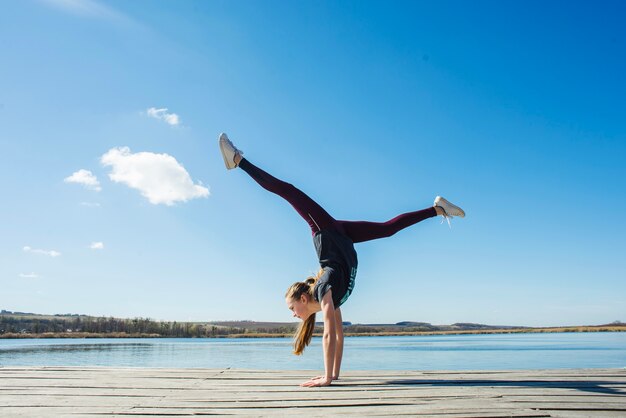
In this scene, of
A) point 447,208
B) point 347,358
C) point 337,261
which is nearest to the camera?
point 337,261

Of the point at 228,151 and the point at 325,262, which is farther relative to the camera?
the point at 228,151

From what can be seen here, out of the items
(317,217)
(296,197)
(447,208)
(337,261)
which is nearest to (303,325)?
(337,261)

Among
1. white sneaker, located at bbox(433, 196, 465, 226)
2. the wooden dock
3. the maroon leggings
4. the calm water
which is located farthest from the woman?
the calm water

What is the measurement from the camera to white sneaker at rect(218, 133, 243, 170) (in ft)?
18.3

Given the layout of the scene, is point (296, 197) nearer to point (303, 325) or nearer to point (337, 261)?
point (337, 261)

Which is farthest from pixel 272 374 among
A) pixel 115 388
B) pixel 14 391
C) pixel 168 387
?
pixel 14 391

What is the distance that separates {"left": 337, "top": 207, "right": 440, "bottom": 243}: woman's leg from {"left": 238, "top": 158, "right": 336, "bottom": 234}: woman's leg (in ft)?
0.73

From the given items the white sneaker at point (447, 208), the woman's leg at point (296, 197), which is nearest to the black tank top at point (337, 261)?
the woman's leg at point (296, 197)

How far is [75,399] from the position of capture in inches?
139

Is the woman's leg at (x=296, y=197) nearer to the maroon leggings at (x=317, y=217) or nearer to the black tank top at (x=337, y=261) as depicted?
the maroon leggings at (x=317, y=217)

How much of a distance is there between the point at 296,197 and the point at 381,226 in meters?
1.10

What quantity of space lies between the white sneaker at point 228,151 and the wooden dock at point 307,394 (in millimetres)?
2401

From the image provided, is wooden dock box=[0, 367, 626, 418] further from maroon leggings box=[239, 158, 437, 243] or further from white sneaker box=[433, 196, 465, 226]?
white sneaker box=[433, 196, 465, 226]

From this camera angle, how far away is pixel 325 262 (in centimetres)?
482
